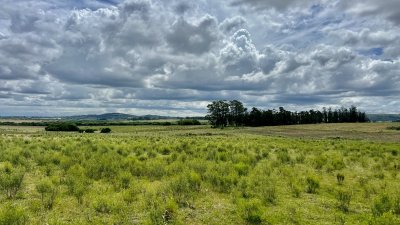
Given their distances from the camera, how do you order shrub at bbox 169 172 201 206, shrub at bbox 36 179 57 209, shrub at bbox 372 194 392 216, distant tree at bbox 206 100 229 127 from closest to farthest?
shrub at bbox 372 194 392 216 → shrub at bbox 36 179 57 209 → shrub at bbox 169 172 201 206 → distant tree at bbox 206 100 229 127

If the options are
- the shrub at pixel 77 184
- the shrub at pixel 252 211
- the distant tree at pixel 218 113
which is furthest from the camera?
the distant tree at pixel 218 113

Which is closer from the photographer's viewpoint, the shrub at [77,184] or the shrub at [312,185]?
the shrub at [77,184]

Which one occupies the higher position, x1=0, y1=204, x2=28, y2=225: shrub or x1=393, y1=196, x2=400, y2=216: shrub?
x1=0, y1=204, x2=28, y2=225: shrub

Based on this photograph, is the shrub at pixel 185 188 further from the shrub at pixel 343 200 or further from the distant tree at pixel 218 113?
the distant tree at pixel 218 113

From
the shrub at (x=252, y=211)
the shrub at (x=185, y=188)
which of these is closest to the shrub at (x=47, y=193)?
the shrub at (x=185, y=188)

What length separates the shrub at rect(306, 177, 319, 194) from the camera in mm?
13695

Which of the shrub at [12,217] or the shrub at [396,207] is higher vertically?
the shrub at [12,217]

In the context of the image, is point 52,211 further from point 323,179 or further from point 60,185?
point 323,179

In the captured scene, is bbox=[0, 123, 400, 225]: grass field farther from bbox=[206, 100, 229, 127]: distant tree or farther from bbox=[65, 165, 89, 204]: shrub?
bbox=[206, 100, 229, 127]: distant tree

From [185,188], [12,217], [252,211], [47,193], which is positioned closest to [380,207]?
[252,211]

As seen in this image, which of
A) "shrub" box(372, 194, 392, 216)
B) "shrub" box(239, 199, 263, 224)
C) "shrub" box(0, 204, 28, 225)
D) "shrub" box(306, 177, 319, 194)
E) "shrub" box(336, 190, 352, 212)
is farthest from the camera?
"shrub" box(306, 177, 319, 194)

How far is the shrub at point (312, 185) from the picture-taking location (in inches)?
539

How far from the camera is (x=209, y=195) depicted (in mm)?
12719

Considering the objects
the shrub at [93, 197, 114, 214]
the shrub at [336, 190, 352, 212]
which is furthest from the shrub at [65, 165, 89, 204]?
the shrub at [336, 190, 352, 212]
